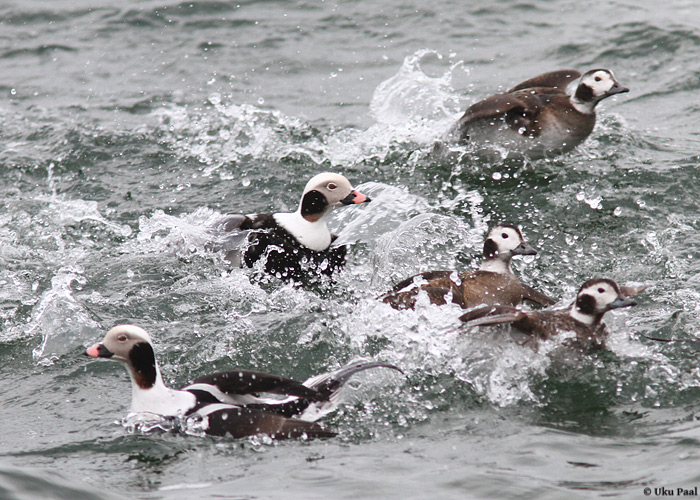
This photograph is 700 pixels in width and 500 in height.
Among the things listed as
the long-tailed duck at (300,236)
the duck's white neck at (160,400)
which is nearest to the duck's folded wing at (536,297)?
the long-tailed duck at (300,236)

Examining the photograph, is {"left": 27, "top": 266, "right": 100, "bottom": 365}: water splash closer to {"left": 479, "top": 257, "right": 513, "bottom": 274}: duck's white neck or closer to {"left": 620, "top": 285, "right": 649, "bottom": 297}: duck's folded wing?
{"left": 479, "top": 257, "right": 513, "bottom": 274}: duck's white neck

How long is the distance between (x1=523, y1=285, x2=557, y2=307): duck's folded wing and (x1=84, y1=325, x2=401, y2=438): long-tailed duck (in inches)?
63.5

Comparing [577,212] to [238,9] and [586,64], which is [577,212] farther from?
[238,9]

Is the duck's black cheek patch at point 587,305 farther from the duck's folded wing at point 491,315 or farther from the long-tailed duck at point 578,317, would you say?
the duck's folded wing at point 491,315

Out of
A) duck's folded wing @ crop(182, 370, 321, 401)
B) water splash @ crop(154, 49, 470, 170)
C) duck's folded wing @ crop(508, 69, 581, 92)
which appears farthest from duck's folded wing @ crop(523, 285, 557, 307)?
duck's folded wing @ crop(508, 69, 581, 92)

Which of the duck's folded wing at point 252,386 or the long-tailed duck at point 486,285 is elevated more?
the long-tailed duck at point 486,285

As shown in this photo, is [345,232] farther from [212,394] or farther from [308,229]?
[212,394]

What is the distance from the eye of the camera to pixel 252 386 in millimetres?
4406

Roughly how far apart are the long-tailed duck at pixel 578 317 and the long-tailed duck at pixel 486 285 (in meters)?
0.38

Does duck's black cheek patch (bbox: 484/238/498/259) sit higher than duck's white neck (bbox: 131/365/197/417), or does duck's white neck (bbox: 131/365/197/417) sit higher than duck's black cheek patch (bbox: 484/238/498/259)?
duck's black cheek patch (bbox: 484/238/498/259)

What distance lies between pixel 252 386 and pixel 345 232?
261cm

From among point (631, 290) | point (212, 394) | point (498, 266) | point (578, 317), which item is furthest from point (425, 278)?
point (212, 394)

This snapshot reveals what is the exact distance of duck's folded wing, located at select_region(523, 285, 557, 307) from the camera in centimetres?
554

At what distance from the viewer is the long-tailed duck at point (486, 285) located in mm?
5363
